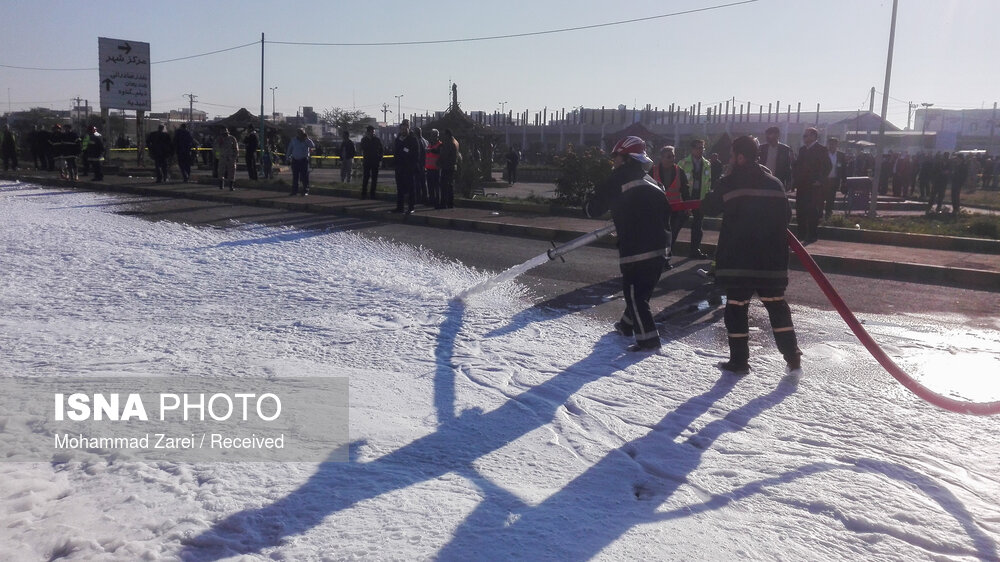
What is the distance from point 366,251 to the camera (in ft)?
37.4

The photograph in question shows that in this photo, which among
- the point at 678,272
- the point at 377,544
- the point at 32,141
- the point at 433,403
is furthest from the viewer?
the point at 32,141

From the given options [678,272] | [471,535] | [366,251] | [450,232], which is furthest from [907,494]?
[450,232]

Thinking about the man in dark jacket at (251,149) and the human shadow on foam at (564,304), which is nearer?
the human shadow on foam at (564,304)

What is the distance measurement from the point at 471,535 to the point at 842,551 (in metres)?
1.54

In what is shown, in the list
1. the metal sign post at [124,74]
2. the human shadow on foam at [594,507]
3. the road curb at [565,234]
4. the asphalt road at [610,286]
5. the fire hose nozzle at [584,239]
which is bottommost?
the human shadow on foam at [594,507]

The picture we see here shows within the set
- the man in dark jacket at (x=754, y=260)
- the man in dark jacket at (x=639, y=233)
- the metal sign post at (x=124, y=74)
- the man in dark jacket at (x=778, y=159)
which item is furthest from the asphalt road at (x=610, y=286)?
the metal sign post at (x=124, y=74)

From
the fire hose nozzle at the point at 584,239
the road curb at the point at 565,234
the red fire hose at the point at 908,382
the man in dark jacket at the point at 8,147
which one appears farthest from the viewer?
the man in dark jacket at the point at 8,147

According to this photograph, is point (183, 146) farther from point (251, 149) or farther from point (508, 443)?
point (508, 443)

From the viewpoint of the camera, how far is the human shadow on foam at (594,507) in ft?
10.8

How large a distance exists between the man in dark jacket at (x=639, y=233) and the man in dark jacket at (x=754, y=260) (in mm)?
688

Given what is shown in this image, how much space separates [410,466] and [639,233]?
3296 mm

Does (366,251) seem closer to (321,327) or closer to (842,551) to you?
(321,327)

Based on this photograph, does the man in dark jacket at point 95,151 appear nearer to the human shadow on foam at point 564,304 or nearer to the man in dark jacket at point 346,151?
the man in dark jacket at point 346,151

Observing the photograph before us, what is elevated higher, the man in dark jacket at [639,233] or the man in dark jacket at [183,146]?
the man in dark jacket at [183,146]
